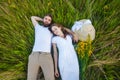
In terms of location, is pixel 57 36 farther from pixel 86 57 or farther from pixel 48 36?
pixel 86 57

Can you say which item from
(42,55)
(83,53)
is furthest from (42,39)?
(83,53)

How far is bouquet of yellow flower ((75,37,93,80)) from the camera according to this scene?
2.36 metres

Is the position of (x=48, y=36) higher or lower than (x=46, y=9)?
lower

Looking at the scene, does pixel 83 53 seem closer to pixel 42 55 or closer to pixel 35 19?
pixel 42 55

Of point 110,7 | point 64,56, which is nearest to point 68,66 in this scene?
point 64,56

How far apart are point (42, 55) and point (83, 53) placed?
0.22 meters

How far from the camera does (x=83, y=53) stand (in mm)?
2367

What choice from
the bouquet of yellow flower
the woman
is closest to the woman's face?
the woman

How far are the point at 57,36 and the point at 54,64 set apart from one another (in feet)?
0.51

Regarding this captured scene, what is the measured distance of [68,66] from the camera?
93.0 inches

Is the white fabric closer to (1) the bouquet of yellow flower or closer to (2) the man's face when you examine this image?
(2) the man's face

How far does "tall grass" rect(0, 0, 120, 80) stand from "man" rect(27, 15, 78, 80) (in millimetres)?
48

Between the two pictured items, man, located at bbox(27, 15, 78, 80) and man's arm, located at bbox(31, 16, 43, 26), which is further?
man's arm, located at bbox(31, 16, 43, 26)

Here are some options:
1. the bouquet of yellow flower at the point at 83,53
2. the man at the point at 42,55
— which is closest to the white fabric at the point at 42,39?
the man at the point at 42,55
